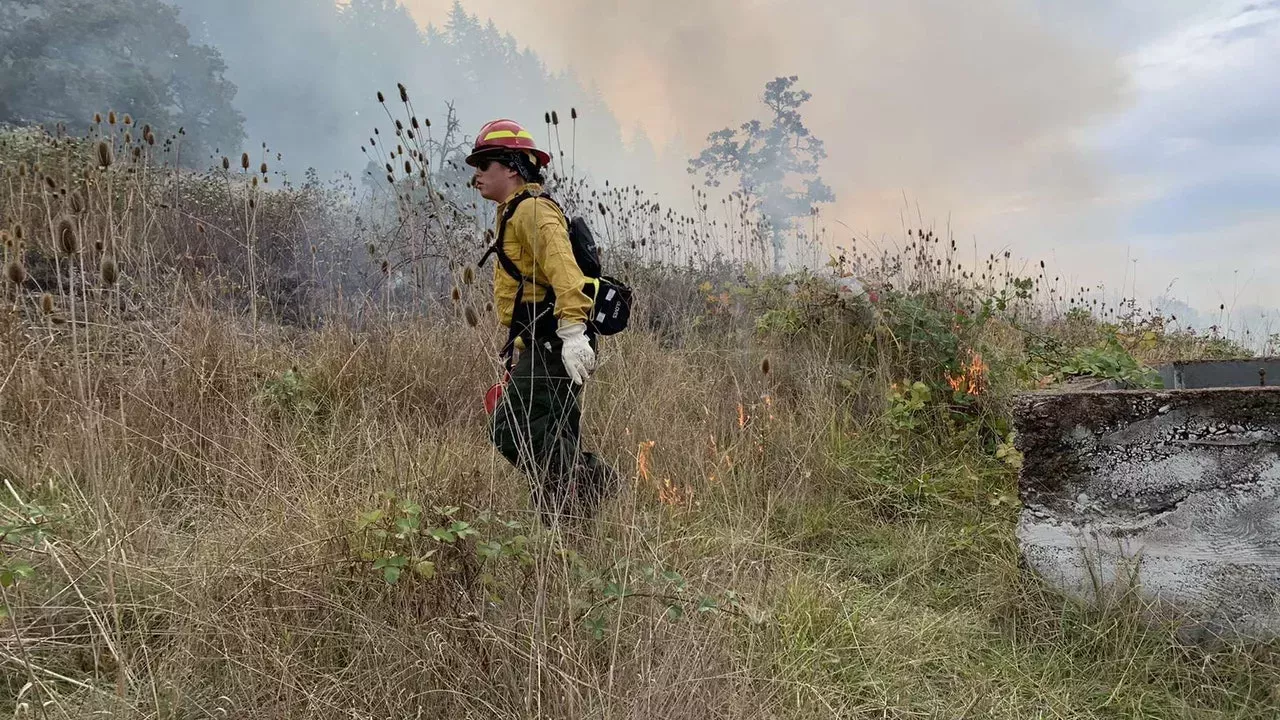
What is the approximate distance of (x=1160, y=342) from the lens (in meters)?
6.48

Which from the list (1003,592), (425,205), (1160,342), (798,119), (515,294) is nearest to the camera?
(1003,592)

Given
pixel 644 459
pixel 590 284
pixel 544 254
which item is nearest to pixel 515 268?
pixel 544 254

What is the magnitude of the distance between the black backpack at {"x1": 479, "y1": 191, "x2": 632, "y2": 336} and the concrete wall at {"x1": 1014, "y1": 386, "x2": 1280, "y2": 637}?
1382 millimetres

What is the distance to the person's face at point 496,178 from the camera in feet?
8.50

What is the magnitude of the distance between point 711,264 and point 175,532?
217 inches

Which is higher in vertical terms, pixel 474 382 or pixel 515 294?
pixel 515 294

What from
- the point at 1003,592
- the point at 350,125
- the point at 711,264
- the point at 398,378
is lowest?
the point at 1003,592

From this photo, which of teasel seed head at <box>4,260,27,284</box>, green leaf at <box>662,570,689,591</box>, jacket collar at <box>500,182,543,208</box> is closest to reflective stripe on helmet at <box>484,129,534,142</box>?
jacket collar at <box>500,182,543,208</box>

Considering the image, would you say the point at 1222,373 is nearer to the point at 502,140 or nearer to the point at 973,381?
the point at 973,381

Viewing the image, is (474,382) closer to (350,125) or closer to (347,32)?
(350,125)

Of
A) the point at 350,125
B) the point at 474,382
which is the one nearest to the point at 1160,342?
the point at 474,382

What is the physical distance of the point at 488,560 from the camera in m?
1.85

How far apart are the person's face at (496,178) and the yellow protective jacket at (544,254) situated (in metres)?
0.06

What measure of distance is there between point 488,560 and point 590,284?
1002 millimetres
